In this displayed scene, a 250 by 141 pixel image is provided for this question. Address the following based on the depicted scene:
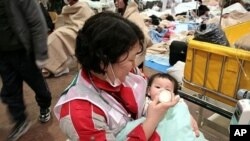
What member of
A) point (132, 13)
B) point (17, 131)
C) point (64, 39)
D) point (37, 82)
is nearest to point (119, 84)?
point (37, 82)

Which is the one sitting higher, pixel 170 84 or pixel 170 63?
pixel 170 84

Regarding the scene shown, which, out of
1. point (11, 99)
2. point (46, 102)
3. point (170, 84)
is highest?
point (170, 84)

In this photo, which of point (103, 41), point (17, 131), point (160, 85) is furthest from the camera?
point (17, 131)

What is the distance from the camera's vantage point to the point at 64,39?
3.01m

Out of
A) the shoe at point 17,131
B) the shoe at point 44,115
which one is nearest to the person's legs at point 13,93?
the shoe at point 17,131

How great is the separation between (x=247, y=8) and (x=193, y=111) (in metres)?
2.08

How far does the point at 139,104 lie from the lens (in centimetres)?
106

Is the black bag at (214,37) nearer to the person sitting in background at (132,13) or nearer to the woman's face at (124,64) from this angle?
the woman's face at (124,64)

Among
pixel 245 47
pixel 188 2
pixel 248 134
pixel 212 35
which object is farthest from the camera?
pixel 188 2

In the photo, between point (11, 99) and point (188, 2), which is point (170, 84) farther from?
point (188, 2)

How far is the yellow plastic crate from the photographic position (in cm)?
111

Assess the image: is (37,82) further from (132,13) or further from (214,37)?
(214,37)

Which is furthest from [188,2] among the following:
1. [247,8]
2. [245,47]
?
[245,47]

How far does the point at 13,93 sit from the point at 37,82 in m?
0.17
